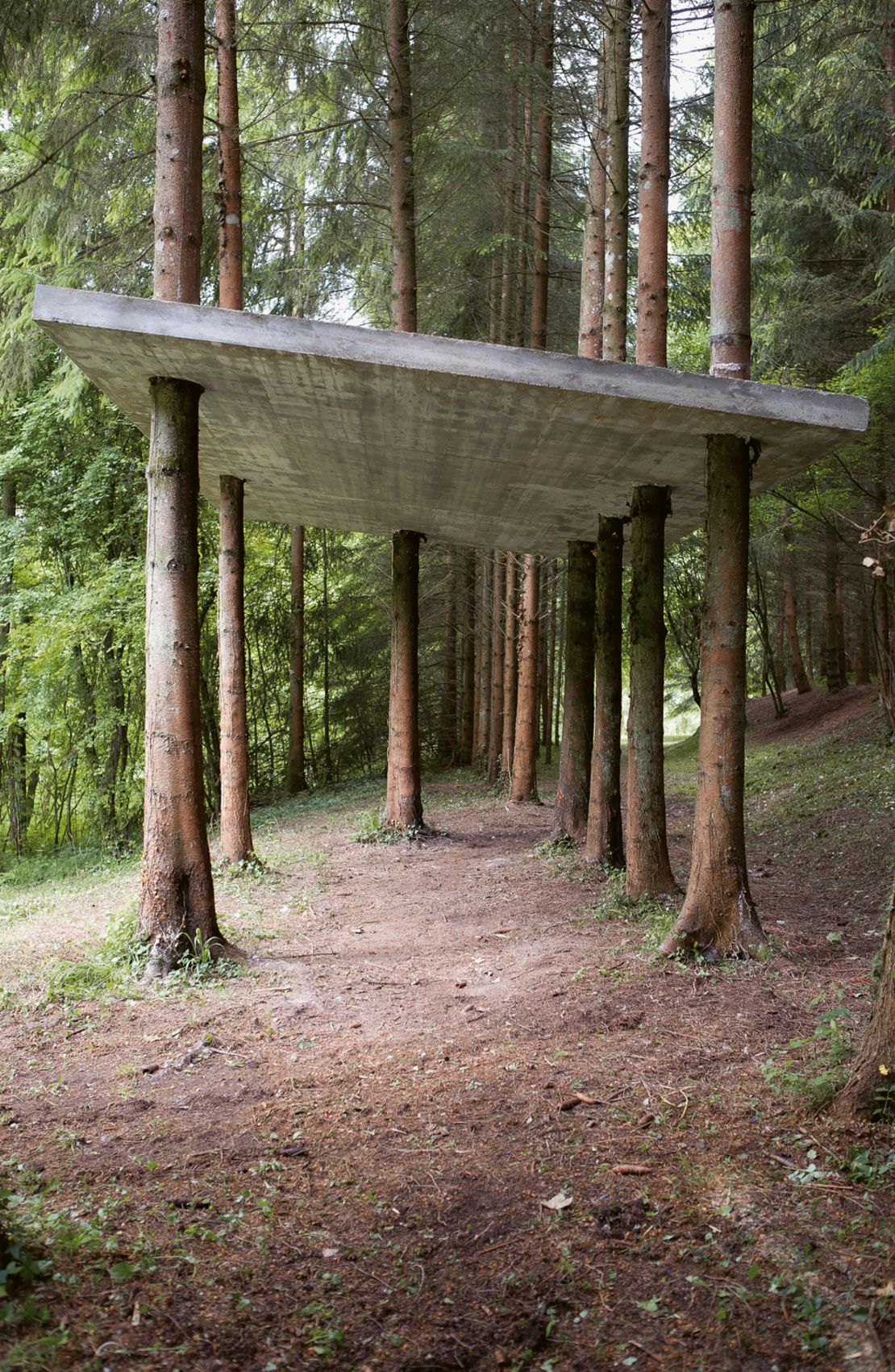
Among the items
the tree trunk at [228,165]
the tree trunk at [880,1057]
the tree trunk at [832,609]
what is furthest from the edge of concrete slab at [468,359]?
the tree trunk at [832,609]

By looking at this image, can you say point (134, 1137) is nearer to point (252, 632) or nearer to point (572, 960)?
point (572, 960)

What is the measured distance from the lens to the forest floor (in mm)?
2826

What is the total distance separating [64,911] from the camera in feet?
33.3

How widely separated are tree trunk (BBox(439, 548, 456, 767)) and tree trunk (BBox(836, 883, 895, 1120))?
18622 mm

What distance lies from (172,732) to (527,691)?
8.40m

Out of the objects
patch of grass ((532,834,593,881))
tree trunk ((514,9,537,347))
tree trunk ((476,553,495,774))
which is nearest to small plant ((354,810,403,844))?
patch of grass ((532,834,593,881))

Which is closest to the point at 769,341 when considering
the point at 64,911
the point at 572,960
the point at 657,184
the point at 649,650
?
the point at 657,184

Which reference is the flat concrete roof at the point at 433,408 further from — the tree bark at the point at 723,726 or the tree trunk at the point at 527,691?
the tree trunk at the point at 527,691

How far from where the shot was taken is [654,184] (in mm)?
8258

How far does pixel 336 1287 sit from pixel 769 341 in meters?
15.0

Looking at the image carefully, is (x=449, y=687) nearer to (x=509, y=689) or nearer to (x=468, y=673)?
(x=468, y=673)

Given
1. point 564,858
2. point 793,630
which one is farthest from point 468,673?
point 564,858

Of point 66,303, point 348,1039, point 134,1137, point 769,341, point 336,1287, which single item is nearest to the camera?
point 336,1287

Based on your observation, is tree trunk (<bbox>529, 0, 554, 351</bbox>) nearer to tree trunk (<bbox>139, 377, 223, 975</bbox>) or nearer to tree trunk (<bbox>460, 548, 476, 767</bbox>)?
tree trunk (<bbox>139, 377, 223, 975</bbox>)
